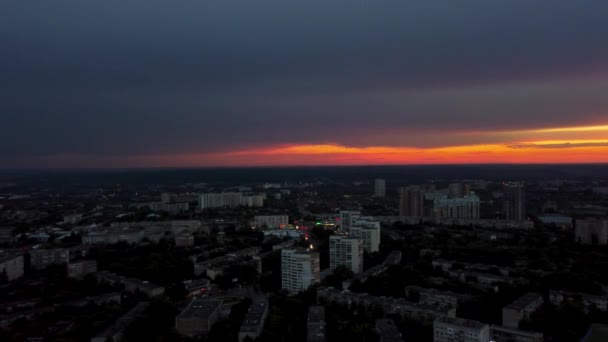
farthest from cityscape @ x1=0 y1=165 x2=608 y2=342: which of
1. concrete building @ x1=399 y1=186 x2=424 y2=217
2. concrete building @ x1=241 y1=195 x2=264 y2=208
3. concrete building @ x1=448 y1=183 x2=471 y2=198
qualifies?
concrete building @ x1=241 y1=195 x2=264 y2=208

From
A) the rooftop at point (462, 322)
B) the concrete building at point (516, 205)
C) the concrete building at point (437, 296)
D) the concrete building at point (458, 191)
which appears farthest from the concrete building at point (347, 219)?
the concrete building at point (458, 191)

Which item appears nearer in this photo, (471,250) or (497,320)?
(497,320)

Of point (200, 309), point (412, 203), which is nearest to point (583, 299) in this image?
point (200, 309)

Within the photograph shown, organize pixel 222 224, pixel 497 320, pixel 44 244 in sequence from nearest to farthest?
pixel 497 320 → pixel 44 244 → pixel 222 224

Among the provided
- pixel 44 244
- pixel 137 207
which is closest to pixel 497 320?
pixel 44 244

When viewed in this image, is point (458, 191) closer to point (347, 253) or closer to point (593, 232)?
point (593, 232)

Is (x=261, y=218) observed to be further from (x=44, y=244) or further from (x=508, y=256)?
(x=508, y=256)
